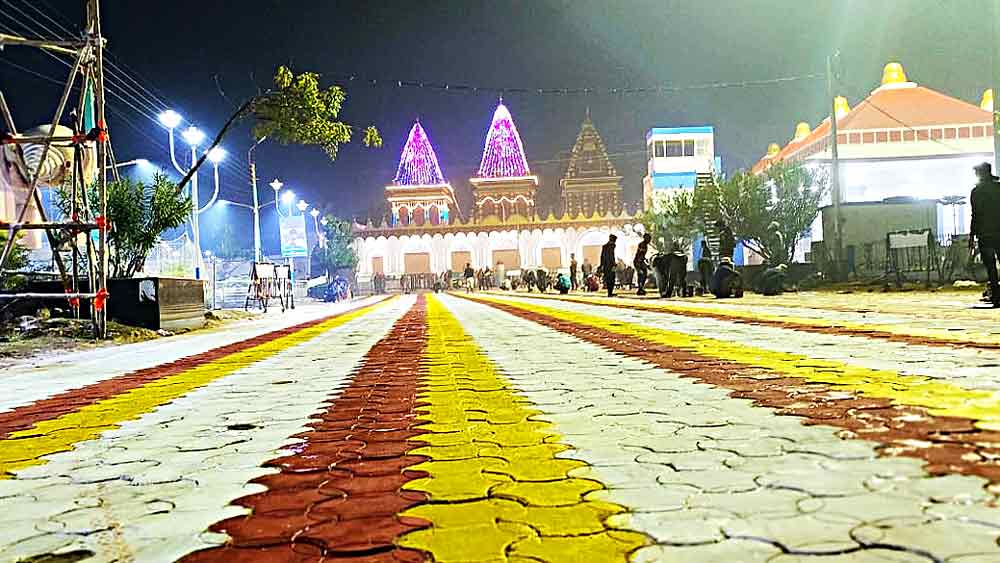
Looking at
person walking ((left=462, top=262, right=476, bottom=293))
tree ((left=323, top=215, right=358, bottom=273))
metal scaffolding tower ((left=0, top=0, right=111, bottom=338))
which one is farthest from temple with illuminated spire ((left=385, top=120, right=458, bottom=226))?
metal scaffolding tower ((left=0, top=0, right=111, bottom=338))

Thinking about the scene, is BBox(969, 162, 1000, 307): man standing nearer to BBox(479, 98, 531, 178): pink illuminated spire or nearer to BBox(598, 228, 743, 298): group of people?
BBox(598, 228, 743, 298): group of people

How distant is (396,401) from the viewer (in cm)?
439

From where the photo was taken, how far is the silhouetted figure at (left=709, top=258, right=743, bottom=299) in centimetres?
1917

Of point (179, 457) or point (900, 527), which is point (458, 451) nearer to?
point (179, 457)

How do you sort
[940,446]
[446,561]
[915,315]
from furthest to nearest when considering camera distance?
[915,315]
[940,446]
[446,561]

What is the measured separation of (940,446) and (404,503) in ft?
5.10

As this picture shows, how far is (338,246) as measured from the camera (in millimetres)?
64750

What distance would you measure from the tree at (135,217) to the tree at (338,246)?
46.2m

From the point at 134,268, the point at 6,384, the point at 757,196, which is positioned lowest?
the point at 6,384

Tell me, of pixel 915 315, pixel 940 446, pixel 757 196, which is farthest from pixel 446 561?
pixel 757 196

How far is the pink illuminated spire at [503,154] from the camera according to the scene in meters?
75.9

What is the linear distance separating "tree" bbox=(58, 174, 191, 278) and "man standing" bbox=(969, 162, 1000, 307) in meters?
12.4

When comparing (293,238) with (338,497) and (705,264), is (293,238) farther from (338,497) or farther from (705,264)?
(338,497)

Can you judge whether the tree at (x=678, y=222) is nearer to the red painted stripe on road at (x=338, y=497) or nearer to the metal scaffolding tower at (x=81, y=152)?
the metal scaffolding tower at (x=81, y=152)
